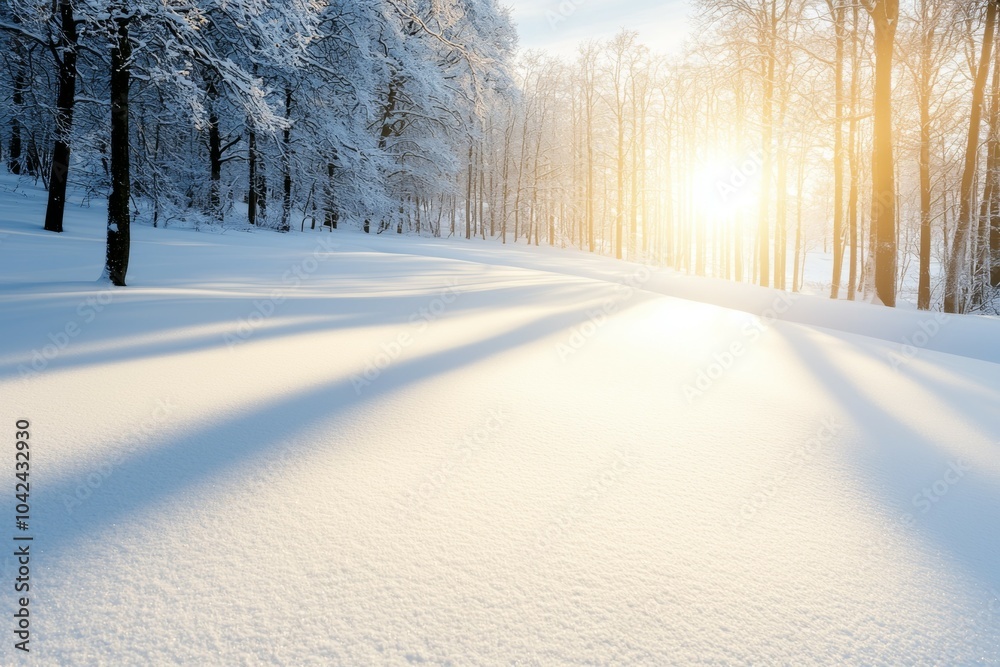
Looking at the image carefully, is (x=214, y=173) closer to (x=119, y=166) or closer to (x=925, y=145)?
(x=119, y=166)

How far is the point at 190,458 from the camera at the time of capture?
1.89m

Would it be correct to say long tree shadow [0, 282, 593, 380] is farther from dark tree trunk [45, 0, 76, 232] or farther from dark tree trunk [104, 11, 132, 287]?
dark tree trunk [45, 0, 76, 232]

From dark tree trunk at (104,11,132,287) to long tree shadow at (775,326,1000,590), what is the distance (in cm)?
686

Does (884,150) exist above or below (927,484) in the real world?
above

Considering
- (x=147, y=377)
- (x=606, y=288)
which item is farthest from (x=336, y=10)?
(x=147, y=377)

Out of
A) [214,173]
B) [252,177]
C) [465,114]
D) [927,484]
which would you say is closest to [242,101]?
[927,484]

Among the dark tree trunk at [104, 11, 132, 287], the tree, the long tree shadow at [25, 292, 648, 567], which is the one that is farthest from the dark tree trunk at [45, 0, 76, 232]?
the tree

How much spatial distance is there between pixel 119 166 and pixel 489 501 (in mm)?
6237

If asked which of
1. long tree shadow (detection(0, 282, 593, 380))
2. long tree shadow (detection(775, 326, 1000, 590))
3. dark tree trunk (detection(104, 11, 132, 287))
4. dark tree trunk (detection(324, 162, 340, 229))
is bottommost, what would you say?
long tree shadow (detection(775, 326, 1000, 590))

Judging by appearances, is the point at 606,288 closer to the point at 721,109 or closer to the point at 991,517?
the point at 991,517

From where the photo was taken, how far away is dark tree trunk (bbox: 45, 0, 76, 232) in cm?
950

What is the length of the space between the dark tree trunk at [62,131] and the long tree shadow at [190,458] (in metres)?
10.6

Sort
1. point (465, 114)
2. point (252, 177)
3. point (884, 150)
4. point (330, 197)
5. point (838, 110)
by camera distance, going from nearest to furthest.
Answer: point (884, 150) → point (838, 110) → point (252, 177) → point (330, 197) → point (465, 114)

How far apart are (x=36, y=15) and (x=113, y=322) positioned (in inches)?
193
